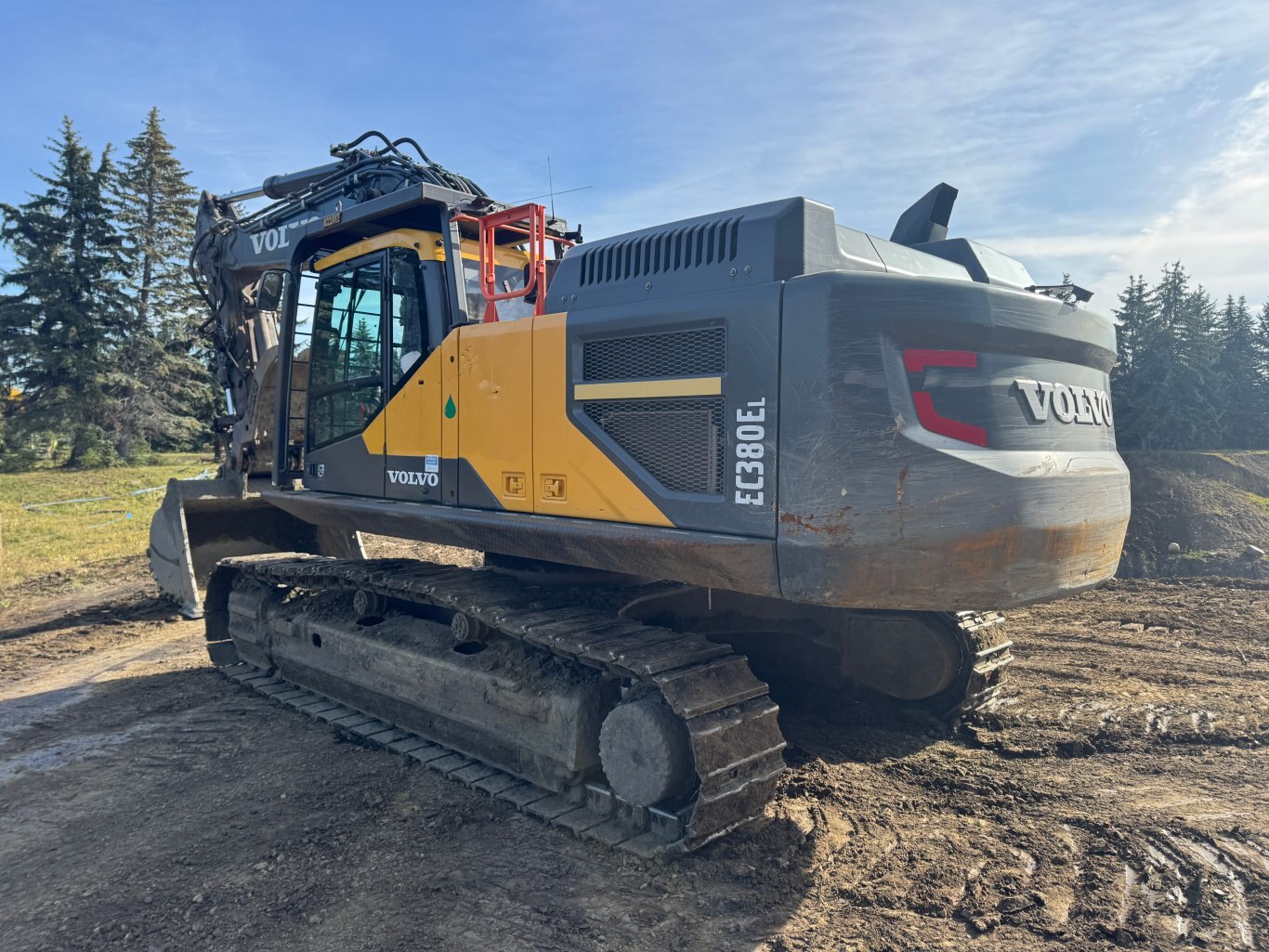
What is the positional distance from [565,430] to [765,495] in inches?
43.2

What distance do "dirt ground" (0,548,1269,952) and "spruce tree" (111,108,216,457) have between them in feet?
81.2

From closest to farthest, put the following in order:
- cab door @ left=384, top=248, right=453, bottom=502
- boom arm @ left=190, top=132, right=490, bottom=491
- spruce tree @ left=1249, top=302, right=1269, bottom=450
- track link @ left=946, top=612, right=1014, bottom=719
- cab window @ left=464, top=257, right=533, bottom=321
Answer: cab door @ left=384, top=248, right=453, bottom=502 < cab window @ left=464, top=257, right=533, bottom=321 < track link @ left=946, top=612, right=1014, bottom=719 < boom arm @ left=190, top=132, right=490, bottom=491 < spruce tree @ left=1249, top=302, right=1269, bottom=450

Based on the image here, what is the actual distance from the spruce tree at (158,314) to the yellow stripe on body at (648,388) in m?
27.1

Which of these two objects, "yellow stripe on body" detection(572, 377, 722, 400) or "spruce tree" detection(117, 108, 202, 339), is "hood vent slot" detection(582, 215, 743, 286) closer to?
"yellow stripe on body" detection(572, 377, 722, 400)

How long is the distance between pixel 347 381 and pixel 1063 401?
3953 mm

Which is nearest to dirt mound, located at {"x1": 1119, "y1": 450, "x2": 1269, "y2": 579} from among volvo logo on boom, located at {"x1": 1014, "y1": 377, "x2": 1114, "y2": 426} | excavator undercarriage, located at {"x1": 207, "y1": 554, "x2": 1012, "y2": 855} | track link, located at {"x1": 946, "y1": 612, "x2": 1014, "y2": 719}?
track link, located at {"x1": 946, "y1": 612, "x2": 1014, "y2": 719}

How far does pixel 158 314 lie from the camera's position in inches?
1144

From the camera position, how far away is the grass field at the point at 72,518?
11.6 metres

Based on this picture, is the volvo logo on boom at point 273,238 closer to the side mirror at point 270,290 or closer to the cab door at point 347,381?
the side mirror at point 270,290

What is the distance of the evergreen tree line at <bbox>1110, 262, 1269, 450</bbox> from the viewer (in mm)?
22359

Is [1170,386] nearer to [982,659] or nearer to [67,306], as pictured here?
[982,659]

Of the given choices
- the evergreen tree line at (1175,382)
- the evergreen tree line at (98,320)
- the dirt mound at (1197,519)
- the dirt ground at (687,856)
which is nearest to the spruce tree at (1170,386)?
the evergreen tree line at (1175,382)

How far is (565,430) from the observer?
389 centimetres

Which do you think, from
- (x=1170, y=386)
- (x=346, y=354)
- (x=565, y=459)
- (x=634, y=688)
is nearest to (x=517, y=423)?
Answer: (x=565, y=459)
